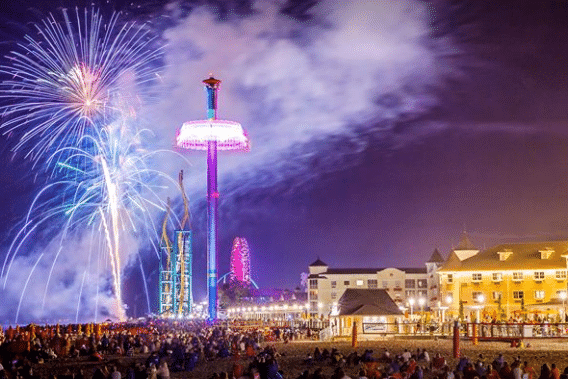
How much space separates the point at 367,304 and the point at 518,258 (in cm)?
3030

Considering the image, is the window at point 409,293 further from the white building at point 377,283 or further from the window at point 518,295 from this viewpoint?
the window at point 518,295

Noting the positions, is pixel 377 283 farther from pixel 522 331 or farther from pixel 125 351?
pixel 125 351

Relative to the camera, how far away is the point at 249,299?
148250mm

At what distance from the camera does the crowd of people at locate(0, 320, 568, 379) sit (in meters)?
24.5

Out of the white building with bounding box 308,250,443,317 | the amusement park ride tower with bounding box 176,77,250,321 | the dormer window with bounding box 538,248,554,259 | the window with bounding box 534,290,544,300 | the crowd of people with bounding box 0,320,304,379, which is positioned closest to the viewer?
the crowd of people with bounding box 0,320,304,379

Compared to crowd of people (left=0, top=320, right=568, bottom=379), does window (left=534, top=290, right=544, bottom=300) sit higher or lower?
higher

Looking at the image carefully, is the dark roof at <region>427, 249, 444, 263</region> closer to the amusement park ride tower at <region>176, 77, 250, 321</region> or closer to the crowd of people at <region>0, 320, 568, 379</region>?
the amusement park ride tower at <region>176, 77, 250, 321</region>

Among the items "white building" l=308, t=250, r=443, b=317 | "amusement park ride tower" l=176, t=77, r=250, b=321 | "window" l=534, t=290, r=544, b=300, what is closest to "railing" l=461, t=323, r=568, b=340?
"window" l=534, t=290, r=544, b=300

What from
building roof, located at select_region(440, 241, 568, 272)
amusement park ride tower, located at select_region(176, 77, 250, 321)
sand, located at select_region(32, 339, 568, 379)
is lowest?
sand, located at select_region(32, 339, 568, 379)

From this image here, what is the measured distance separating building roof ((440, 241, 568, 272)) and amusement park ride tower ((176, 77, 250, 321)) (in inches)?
1187

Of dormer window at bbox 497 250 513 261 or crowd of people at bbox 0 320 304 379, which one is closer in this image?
crowd of people at bbox 0 320 304 379

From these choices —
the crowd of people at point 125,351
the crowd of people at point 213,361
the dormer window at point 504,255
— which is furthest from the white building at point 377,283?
the crowd of people at point 125,351

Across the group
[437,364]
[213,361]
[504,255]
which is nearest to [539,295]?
[504,255]

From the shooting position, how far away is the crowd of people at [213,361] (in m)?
24.5
